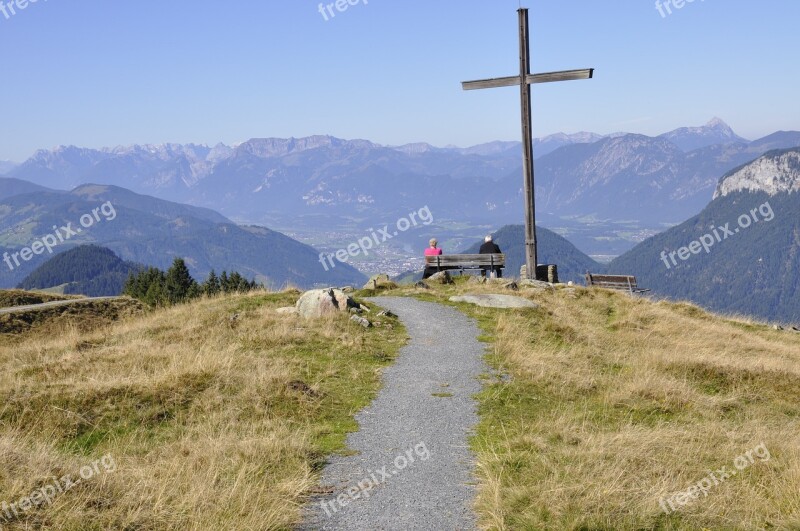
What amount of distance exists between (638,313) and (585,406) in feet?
37.6

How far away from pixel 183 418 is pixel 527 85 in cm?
1913

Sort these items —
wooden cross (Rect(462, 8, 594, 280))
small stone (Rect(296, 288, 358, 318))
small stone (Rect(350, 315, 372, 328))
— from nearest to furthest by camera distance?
1. small stone (Rect(350, 315, 372, 328))
2. small stone (Rect(296, 288, 358, 318))
3. wooden cross (Rect(462, 8, 594, 280))

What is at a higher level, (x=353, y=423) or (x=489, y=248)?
(x=489, y=248)

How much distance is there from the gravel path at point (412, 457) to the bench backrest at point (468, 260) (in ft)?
41.5

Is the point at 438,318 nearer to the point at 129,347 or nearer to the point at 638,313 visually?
the point at 638,313

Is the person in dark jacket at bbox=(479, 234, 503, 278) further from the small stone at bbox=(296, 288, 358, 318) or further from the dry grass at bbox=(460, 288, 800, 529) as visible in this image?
the small stone at bbox=(296, 288, 358, 318)

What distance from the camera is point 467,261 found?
28.5m

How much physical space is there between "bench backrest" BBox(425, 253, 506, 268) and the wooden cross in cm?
222

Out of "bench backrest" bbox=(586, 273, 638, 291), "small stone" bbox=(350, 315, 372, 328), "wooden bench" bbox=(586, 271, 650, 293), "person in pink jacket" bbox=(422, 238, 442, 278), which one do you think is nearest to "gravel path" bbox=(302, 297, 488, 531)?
"small stone" bbox=(350, 315, 372, 328)

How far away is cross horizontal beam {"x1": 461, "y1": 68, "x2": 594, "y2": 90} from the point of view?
76.5 feet

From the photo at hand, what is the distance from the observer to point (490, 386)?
12.8 metres

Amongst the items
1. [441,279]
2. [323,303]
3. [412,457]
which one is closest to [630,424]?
[412,457]

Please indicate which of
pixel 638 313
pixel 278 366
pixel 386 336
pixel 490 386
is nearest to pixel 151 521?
pixel 278 366

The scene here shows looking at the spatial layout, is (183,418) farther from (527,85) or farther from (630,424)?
(527,85)
